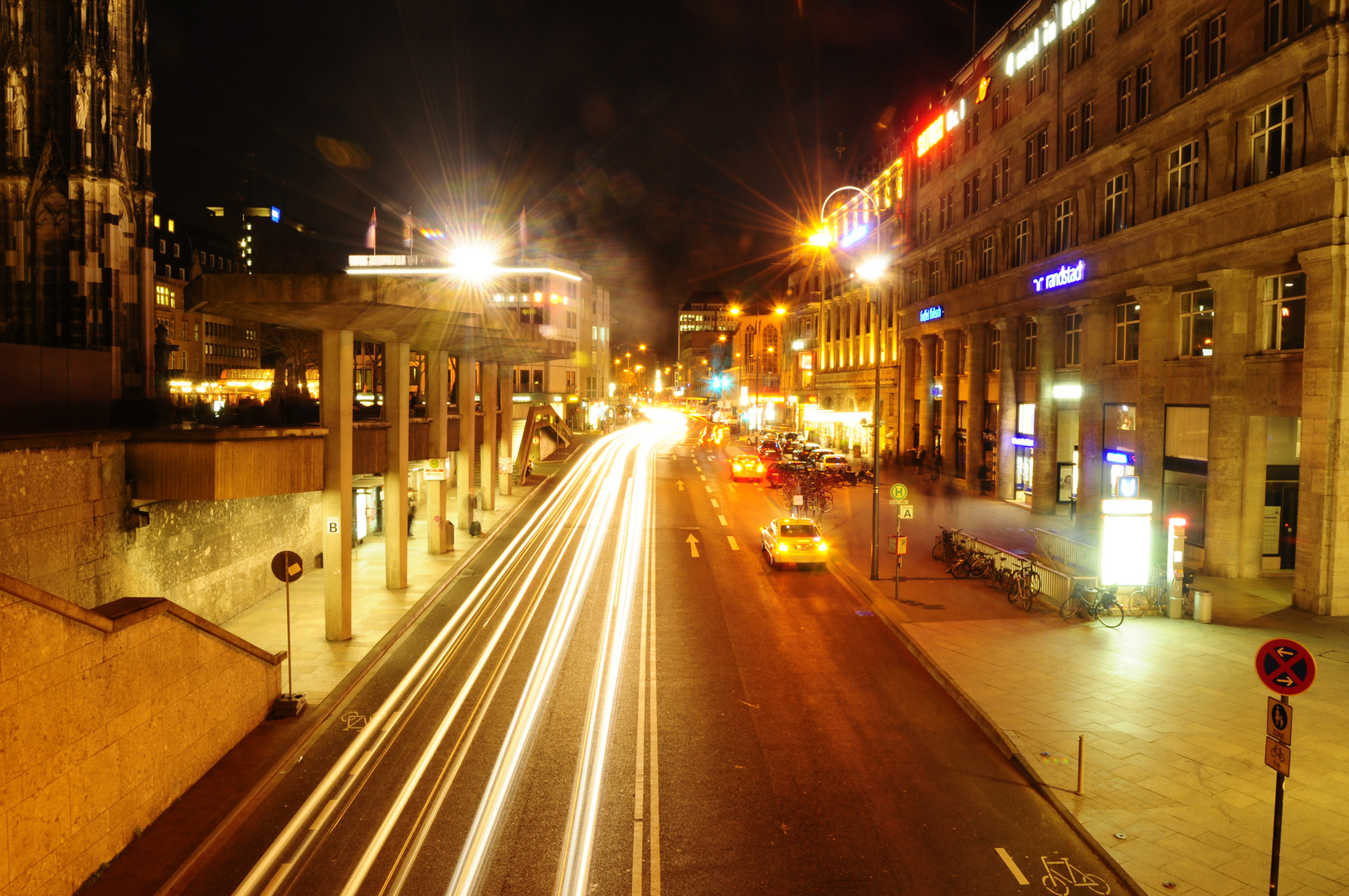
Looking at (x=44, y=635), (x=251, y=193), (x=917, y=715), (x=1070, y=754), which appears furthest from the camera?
A: (x=251, y=193)

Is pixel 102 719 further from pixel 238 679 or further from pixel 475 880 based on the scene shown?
pixel 475 880

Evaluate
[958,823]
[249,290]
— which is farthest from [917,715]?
[249,290]

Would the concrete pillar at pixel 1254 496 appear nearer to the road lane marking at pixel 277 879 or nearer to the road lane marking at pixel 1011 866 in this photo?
the road lane marking at pixel 1011 866

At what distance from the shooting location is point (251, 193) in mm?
149000

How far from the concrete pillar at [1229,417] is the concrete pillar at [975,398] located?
772 inches

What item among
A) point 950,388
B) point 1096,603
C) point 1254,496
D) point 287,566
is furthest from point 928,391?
point 287,566

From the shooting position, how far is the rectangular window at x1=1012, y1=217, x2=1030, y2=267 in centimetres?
3628

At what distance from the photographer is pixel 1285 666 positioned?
7676 mm

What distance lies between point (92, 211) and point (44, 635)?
2141cm

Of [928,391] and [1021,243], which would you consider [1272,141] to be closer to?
[1021,243]

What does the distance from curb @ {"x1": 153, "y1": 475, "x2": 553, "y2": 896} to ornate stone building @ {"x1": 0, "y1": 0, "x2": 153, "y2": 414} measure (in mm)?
11906

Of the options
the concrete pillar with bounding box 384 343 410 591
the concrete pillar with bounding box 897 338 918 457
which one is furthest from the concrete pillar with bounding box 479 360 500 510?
the concrete pillar with bounding box 897 338 918 457

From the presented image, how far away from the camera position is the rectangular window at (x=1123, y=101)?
28.3m

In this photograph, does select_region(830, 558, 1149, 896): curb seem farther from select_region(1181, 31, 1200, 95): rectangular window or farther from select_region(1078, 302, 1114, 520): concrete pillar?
select_region(1181, 31, 1200, 95): rectangular window
